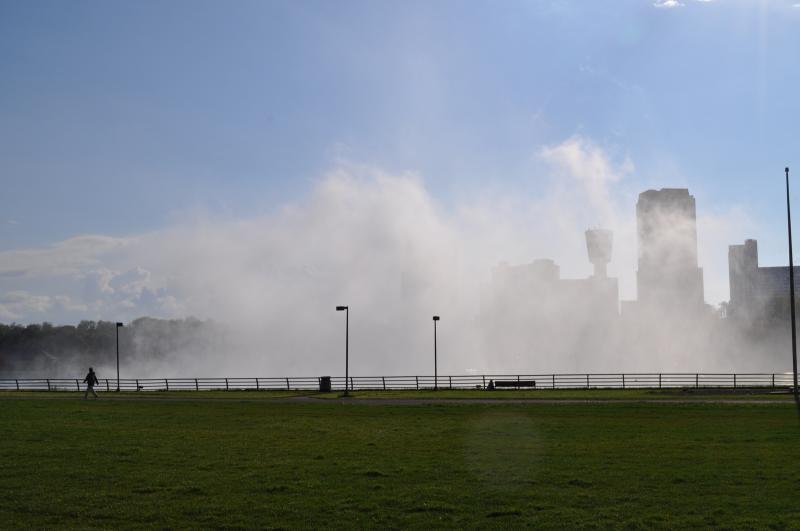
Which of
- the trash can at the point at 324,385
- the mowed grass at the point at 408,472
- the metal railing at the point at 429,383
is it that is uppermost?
the mowed grass at the point at 408,472

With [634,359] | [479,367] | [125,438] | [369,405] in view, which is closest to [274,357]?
[479,367]

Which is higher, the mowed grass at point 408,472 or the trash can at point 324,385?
the mowed grass at point 408,472

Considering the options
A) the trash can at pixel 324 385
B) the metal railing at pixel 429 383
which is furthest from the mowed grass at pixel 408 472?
the trash can at pixel 324 385

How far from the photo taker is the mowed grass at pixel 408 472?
1171 cm

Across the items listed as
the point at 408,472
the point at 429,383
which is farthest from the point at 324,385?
the point at 429,383

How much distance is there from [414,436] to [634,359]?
164 m

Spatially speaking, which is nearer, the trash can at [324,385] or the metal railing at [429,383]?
the trash can at [324,385]

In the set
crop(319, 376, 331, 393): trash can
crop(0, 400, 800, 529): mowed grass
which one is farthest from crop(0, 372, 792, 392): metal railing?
crop(0, 400, 800, 529): mowed grass

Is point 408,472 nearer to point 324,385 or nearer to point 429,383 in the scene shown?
point 324,385

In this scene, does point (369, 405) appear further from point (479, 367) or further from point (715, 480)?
point (479, 367)

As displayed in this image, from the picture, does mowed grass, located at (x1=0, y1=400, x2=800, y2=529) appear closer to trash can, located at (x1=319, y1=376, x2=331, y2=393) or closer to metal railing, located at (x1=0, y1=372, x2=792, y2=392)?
metal railing, located at (x1=0, y1=372, x2=792, y2=392)

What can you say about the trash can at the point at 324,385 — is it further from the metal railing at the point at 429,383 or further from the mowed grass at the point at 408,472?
the mowed grass at the point at 408,472

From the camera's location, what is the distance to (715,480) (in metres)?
14.3

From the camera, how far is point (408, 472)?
51.6 feet
